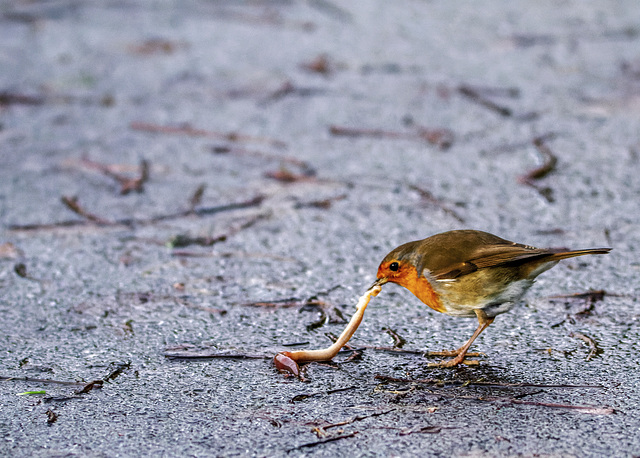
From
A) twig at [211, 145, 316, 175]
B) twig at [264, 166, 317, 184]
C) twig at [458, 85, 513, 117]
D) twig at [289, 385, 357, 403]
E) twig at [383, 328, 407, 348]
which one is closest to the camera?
twig at [289, 385, 357, 403]

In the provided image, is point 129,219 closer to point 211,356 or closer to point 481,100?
point 211,356

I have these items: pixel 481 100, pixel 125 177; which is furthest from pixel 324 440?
pixel 481 100

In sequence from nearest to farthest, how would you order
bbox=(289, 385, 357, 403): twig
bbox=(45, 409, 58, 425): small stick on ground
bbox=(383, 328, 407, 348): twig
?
bbox=(45, 409, 58, 425): small stick on ground
bbox=(289, 385, 357, 403): twig
bbox=(383, 328, 407, 348): twig

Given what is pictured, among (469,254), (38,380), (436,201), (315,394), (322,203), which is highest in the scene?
(469,254)

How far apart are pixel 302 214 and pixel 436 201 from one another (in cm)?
71

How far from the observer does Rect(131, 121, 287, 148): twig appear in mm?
4826

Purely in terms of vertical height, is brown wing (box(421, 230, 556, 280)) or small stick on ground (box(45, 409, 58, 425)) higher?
brown wing (box(421, 230, 556, 280))

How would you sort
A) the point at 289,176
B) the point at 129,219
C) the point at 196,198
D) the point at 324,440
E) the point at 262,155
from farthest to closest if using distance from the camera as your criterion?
the point at 262,155 < the point at 289,176 < the point at 196,198 < the point at 129,219 < the point at 324,440

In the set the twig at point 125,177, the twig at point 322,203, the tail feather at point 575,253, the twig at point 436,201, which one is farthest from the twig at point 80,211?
the tail feather at point 575,253

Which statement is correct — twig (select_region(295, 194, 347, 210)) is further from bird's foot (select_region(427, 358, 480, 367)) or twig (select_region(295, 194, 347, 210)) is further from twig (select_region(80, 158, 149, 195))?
bird's foot (select_region(427, 358, 480, 367))

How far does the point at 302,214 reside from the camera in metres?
3.89

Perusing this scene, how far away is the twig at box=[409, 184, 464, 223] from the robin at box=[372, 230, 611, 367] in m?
A: 0.95

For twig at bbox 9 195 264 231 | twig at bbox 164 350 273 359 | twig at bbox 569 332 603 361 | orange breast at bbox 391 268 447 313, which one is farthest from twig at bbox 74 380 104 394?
→ twig at bbox 569 332 603 361

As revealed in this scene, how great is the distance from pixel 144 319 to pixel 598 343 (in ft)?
5.43
